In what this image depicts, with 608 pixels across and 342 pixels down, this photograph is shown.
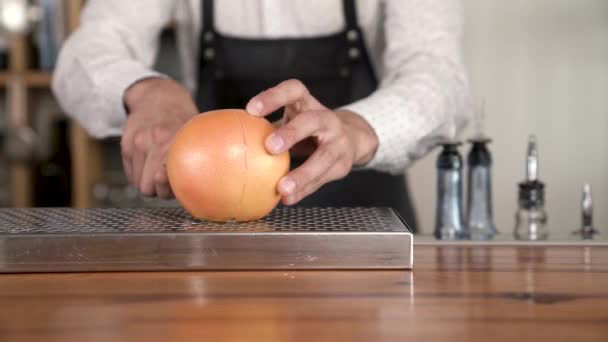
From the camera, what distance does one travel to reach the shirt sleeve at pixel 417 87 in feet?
3.57

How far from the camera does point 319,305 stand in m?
0.60

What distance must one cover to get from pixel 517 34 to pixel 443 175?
157 centimetres

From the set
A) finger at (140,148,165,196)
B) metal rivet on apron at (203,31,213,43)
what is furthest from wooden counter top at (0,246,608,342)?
metal rivet on apron at (203,31,213,43)

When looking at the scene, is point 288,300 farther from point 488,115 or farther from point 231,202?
point 488,115

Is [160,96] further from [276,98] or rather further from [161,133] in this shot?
[276,98]

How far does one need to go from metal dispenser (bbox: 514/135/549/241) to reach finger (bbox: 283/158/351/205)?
25 cm

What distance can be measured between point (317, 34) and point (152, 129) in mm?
538

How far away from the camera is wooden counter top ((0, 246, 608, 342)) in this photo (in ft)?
1.74

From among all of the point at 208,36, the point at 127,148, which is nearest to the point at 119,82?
the point at 127,148

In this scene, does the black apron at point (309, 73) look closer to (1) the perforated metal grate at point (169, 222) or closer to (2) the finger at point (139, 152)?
(2) the finger at point (139, 152)

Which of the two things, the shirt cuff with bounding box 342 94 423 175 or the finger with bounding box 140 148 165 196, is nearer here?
the finger with bounding box 140 148 165 196

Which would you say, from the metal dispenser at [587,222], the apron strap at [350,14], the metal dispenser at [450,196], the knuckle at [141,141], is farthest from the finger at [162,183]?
the apron strap at [350,14]

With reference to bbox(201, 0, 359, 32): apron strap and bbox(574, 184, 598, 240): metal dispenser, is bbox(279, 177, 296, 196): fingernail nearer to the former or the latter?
bbox(574, 184, 598, 240): metal dispenser

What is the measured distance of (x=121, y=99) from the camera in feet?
3.98
